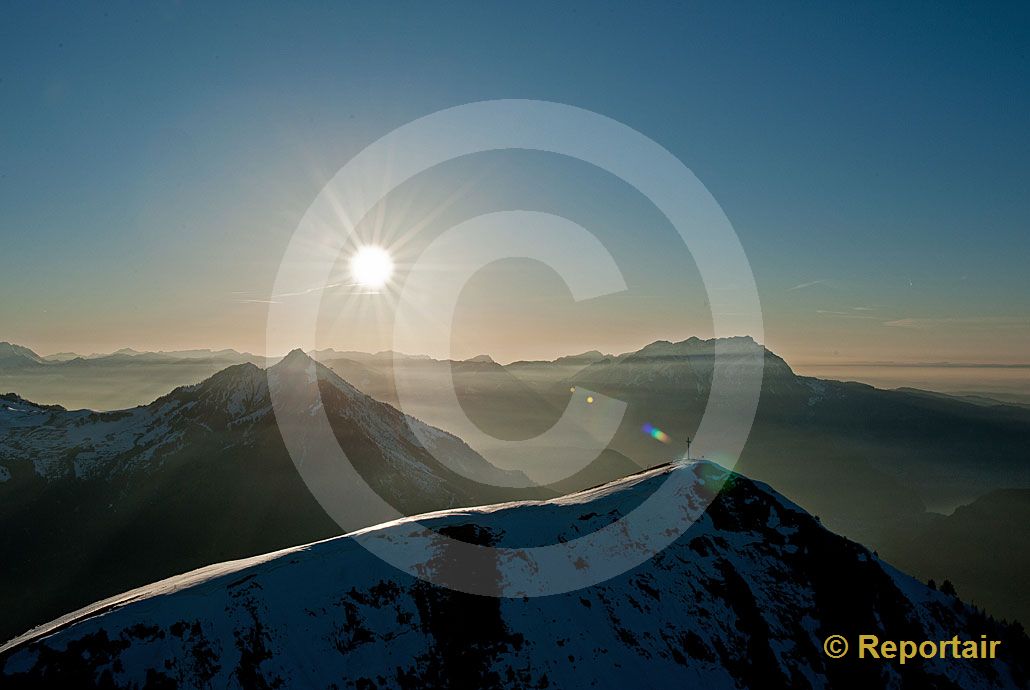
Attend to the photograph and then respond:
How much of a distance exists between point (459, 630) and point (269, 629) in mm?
22674

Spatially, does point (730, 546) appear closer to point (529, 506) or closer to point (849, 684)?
point (849, 684)

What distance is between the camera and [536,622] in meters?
72.1

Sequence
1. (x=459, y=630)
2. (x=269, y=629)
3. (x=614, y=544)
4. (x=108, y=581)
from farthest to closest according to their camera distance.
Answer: (x=108, y=581), (x=614, y=544), (x=459, y=630), (x=269, y=629)

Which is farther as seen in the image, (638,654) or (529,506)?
(529,506)

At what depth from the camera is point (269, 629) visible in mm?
64125

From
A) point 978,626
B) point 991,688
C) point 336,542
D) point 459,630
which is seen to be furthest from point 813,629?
point 336,542

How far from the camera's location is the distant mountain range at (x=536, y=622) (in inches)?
2370

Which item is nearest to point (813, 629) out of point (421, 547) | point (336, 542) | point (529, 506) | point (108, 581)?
point (529, 506)

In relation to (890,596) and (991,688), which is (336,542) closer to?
(890,596)

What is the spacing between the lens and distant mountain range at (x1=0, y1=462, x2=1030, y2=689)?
197ft

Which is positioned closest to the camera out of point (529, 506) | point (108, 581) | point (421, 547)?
point (421, 547)

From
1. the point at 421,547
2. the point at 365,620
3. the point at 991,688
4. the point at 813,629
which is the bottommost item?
the point at 991,688

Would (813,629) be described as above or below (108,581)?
above

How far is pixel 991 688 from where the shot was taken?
3216 inches
